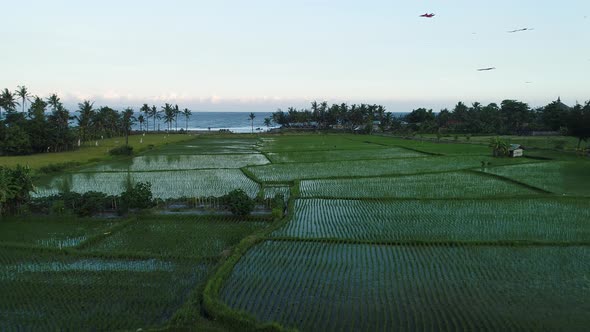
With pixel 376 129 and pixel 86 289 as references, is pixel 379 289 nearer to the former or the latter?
pixel 86 289

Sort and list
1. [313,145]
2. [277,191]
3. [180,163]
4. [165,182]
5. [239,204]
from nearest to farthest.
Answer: [239,204]
[277,191]
[165,182]
[180,163]
[313,145]

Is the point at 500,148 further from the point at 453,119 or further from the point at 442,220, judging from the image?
the point at 453,119

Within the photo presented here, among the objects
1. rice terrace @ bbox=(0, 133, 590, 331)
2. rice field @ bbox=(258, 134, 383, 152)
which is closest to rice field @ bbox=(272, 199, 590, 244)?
rice terrace @ bbox=(0, 133, 590, 331)

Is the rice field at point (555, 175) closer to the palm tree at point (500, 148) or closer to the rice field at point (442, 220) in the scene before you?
the rice field at point (442, 220)

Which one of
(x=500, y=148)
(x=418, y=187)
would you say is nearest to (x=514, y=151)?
(x=500, y=148)

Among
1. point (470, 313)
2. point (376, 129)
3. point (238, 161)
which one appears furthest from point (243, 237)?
point (376, 129)
